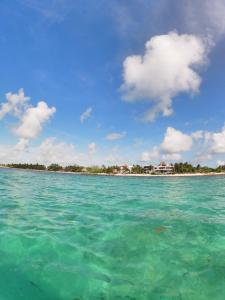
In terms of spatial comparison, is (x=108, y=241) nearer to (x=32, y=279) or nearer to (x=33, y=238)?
(x=33, y=238)

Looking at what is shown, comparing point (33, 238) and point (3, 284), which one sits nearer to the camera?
point (3, 284)

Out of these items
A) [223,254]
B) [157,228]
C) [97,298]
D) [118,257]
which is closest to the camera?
[97,298]

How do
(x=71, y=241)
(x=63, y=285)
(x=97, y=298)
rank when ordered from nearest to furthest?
1. (x=97, y=298)
2. (x=63, y=285)
3. (x=71, y=241)

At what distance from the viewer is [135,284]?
5781mm

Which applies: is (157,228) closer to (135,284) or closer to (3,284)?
(135,284)

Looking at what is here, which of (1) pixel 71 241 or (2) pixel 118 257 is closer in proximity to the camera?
(2) pixel 118 257

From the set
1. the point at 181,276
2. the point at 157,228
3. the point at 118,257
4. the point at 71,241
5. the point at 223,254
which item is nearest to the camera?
the point at 181,276

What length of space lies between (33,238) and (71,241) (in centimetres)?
122

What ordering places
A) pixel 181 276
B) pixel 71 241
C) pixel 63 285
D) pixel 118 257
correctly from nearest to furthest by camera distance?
pixel 63 285 → pixel 181 276 → pixel 118 257 → pixel 71 241

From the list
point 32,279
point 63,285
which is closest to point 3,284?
point 32,279

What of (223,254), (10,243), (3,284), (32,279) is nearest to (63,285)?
(32,279)

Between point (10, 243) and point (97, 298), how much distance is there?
3955mm

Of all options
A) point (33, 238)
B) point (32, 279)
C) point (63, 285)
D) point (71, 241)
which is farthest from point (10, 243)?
point (63, 285)

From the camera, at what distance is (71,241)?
8.59 metres
